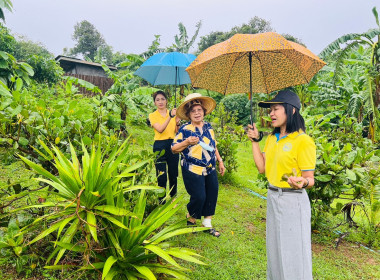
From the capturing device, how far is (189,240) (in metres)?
3.24

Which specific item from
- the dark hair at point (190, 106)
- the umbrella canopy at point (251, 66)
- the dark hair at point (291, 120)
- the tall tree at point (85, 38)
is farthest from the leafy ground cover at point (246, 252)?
the tall tree at point (85, 38)

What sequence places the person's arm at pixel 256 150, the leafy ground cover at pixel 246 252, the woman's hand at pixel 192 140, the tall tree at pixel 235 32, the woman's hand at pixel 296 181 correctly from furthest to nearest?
1. the tall tree at pixel 235 32
2. the woman's hand at pixel 192 140
3. the leafy ground cover at pixel 246 252
4. the person's arm at pixel 256 150
5. the woman's hand at pixel 296 181

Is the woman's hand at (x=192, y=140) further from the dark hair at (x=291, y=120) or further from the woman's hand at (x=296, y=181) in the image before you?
the woman's hand at (x=296, y=181)

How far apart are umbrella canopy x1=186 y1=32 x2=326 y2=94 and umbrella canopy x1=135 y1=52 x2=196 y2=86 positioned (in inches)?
46.2

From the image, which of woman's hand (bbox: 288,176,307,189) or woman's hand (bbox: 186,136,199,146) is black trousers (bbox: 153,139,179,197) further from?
woman's hand (bbox: 288,176,307,189)

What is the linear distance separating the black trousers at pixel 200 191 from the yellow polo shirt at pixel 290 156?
1155 mm

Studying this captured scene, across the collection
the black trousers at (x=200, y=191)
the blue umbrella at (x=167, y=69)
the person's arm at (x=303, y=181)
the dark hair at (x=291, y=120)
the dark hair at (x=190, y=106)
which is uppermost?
the blue umbrella at (x=167, y=69)

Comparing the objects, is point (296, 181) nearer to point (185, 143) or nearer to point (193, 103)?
point (185, 143)

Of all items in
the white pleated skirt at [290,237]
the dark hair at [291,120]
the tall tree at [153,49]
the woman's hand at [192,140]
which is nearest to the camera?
the white pleated skirt at [290,237]

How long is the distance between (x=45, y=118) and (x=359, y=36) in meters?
10.4

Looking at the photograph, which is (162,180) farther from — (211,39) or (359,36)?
(211,39)

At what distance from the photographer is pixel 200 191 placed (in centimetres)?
312

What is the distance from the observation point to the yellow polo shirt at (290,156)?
193 centimetres

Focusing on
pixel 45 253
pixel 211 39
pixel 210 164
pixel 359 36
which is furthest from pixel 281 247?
pixel 211 39
